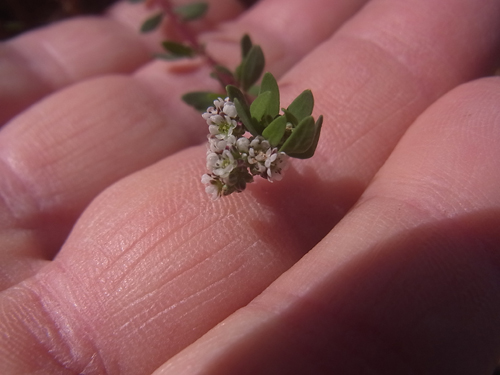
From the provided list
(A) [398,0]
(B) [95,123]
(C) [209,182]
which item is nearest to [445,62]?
(A) [398,0]

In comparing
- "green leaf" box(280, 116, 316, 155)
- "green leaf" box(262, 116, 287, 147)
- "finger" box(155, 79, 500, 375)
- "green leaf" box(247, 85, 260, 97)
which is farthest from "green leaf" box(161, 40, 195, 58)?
"finger" box(155, 79, 500, 375)

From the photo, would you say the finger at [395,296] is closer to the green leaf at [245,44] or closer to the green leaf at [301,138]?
the green leaf at [301,138]

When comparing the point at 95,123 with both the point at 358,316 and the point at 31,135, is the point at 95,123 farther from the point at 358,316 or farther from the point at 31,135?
the point at 358,316

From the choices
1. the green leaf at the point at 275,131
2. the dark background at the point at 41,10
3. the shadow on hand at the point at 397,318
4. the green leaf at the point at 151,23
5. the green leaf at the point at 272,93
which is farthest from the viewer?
the dark background at the point at 41,10

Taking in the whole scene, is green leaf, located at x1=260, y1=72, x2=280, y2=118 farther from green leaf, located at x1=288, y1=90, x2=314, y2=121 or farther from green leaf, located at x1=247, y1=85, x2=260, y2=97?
green leaf, located at x1=247, y1=85, x2=260, y2=97

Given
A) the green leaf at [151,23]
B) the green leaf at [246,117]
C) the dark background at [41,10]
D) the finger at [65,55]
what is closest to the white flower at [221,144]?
the green leaf at [246,117]
